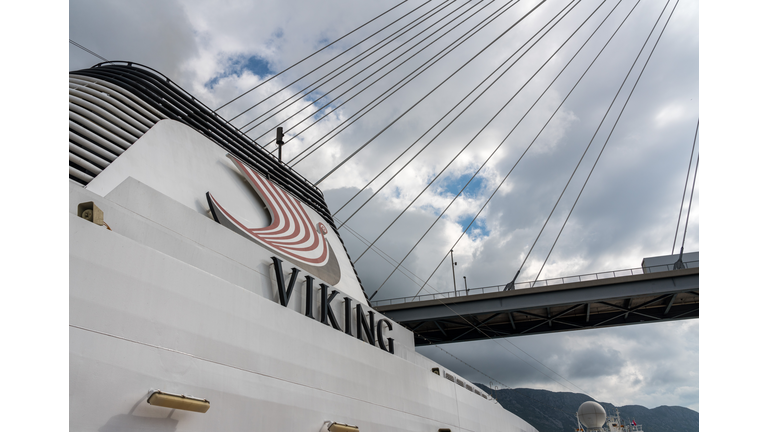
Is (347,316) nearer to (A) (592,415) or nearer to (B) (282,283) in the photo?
(B) (282,283)

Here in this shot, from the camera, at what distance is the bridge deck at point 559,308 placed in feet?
93.9

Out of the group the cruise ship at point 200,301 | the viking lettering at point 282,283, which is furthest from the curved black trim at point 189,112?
the viking lettering at point 282,283

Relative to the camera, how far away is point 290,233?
564 inches

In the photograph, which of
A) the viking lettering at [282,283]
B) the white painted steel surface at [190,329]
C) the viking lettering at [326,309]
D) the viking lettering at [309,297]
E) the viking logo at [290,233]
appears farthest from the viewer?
the viking logo at [290,233]

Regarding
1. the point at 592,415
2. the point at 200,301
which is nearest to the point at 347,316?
the point at 200,301

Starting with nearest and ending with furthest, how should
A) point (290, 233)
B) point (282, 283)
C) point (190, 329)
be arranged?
point (190, 329) → point (282, 283) → point (290, 233)

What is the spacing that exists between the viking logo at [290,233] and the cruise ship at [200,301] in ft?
0.22

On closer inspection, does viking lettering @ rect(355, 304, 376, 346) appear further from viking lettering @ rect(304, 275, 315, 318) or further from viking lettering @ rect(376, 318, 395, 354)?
viking lettering @ rect(304, 275, 315, 318)

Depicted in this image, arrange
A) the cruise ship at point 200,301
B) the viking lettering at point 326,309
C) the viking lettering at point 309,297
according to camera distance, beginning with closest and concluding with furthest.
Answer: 1. the cruise ship at point 200,301
2. the viking lettering at point 309,297
3. the viking lettering at point 326,309

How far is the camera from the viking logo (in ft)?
41.0

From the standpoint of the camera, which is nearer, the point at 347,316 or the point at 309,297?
the point at 309,297

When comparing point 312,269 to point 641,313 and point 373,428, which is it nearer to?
point 373,428

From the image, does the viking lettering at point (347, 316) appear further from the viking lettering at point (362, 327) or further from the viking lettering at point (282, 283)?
the viking lettering at point (282, 283)

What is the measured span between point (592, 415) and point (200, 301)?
1307 inches
